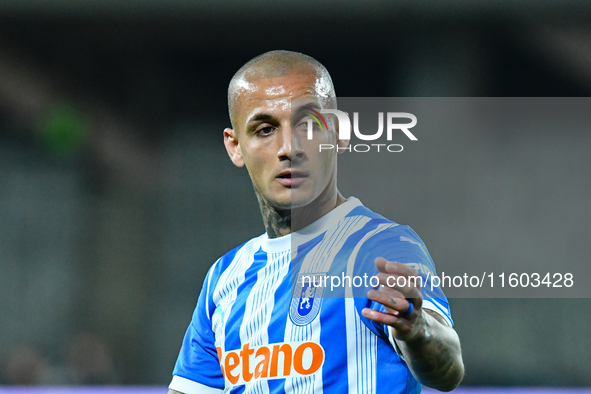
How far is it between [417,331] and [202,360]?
3.59 ft

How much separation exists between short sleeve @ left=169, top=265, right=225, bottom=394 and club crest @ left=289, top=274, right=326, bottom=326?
1.45 ft

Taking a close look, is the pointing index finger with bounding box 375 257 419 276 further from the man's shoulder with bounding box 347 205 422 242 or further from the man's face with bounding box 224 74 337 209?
the man's face with bounding box 224 74 337 209

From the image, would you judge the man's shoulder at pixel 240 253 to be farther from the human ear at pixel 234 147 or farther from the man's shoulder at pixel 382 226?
the man's shoulder at pixel 382 226

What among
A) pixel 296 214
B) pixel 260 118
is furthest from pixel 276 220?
pixel 260 118

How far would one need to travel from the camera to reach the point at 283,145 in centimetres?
188

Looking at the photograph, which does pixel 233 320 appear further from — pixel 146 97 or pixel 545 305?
pixel 146 97

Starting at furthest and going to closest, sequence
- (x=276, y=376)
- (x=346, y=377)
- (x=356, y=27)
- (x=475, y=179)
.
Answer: (x=356, y=27) → (x=475, y=179) → (x=276, y=376) → (x=346, y=377)

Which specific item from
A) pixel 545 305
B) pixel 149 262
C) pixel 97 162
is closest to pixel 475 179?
pixel 545 305

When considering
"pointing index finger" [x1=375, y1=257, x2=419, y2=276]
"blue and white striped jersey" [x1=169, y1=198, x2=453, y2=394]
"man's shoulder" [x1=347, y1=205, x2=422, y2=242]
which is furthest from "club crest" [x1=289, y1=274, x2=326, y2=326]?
"pointing index finger" [x1=375, y1=257, x2=419, y2=276]

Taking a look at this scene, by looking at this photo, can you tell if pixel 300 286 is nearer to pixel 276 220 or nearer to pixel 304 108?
pixel 276 220

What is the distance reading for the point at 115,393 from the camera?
5.96 meters

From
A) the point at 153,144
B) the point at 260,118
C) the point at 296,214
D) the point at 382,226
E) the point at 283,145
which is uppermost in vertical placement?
the point at 153,144

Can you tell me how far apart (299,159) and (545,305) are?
5261 mm

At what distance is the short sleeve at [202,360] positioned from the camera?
2.05 m
